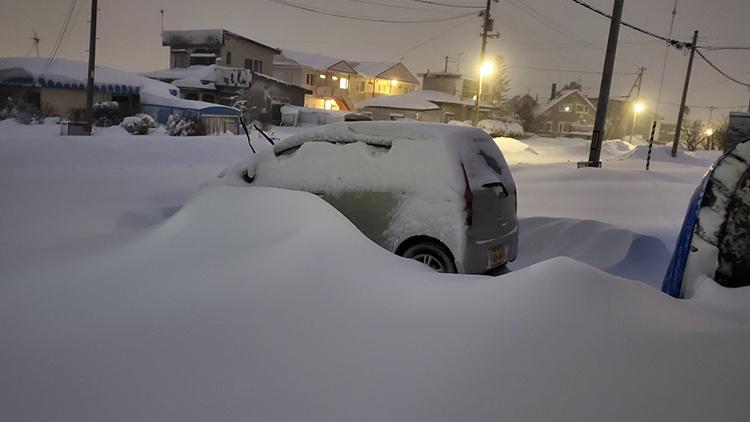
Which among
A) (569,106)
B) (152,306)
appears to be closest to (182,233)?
(152,306)

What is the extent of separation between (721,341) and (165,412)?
2069 mm

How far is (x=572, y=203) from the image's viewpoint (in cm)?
820

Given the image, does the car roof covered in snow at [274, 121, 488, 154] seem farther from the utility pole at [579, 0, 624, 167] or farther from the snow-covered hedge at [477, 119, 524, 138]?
the snow-covered hedge at [477, 119, 524, 138]

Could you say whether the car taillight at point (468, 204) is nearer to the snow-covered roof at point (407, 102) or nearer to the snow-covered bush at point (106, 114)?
the snow-covered bush at point (106, 114)

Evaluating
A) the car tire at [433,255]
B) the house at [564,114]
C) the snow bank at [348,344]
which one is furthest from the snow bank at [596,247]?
the house at [564,114]

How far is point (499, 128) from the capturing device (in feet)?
136

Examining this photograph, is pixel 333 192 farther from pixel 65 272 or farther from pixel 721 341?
pixel 721 341

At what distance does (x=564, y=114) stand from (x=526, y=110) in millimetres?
8395

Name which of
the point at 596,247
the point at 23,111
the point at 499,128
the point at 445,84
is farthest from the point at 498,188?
the point at 445,84

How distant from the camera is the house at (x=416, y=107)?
4806 cm

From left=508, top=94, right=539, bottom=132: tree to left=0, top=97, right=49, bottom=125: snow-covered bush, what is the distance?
46398 mm

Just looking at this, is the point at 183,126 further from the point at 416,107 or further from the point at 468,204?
the point at 416,107

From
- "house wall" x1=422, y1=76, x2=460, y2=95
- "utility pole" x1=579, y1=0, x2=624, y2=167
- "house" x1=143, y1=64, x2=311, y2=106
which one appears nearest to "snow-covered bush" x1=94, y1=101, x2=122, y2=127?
"house" x1=143, y1=64, x2=311, y2=106

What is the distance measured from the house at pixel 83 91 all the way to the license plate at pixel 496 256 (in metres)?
24.5
